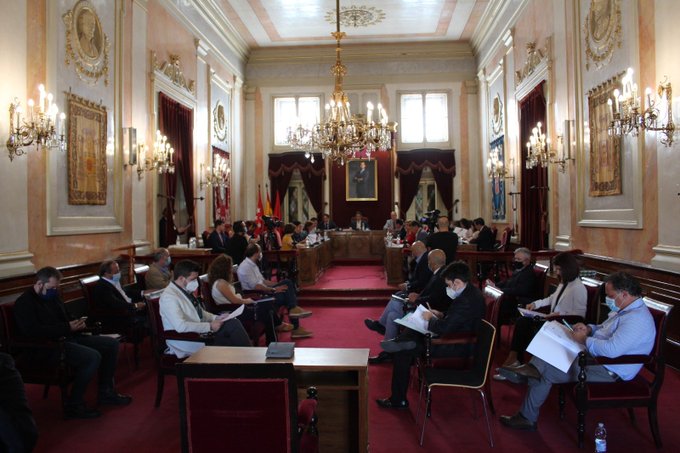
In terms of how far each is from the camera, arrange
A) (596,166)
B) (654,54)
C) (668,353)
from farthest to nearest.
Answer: (596,166)
(654,54)
(668,353)

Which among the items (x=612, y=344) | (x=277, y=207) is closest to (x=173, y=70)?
(x=277, y=207)

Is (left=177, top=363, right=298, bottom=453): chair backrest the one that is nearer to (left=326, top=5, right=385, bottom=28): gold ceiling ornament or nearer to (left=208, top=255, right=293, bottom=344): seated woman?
(left=208, top=255, right=293, bottom=344): seated woman

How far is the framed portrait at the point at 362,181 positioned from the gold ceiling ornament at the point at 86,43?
372 inches

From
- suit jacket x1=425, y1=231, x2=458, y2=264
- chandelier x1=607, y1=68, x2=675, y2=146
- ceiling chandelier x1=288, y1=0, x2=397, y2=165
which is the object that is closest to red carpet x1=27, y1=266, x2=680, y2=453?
chandelier x1=607, y1=68, x2=675, y2=146

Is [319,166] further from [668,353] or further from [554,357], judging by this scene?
[554,357]

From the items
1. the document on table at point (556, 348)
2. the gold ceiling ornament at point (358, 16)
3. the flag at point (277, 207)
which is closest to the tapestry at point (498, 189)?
the gold ceiling ornament at point (358, 16)

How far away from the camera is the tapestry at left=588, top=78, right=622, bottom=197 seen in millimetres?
6773

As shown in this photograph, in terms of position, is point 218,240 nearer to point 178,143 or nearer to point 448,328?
point 178,143

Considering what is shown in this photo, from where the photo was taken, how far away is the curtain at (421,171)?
16062 mm

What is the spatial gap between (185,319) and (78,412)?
108cm

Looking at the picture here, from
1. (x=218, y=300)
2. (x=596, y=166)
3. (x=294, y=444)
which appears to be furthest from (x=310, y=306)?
(x=294, y=444)

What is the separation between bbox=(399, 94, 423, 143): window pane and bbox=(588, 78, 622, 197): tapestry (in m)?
9.10

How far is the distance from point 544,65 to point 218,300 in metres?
7.27

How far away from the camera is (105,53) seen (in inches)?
312
